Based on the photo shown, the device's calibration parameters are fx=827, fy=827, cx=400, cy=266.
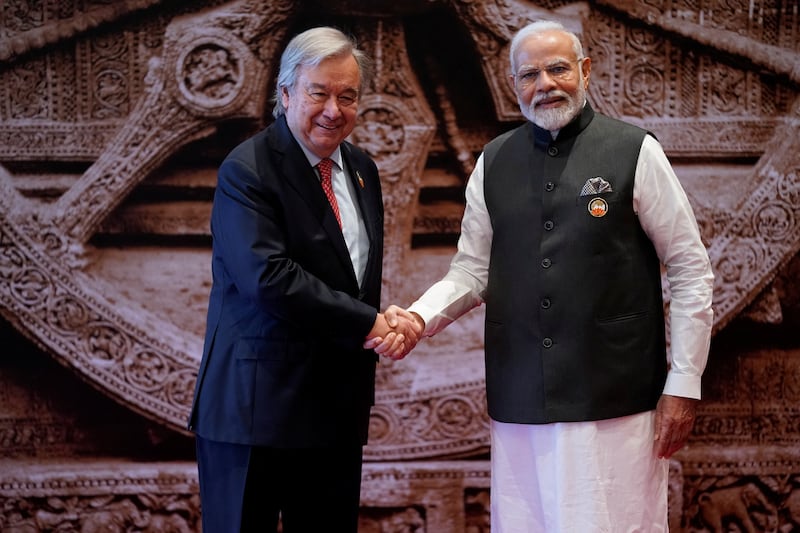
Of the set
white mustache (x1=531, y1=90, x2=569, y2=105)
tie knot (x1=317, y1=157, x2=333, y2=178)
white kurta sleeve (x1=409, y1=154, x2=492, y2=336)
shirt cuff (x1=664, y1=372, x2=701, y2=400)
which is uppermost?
white mustache (x1=531, y1=90, x2=569, y2=105)

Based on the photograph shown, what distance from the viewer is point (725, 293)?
132 inches

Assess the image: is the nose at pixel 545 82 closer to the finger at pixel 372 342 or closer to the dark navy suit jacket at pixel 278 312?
the dark navy suit jacket at pixel 278 312

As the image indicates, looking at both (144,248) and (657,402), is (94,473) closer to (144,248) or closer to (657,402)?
(144,248)

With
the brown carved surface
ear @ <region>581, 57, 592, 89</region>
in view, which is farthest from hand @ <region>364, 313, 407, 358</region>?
the brown carved surface

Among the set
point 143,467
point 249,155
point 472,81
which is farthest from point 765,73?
point 143,467

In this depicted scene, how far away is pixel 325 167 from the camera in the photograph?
7.25 ft

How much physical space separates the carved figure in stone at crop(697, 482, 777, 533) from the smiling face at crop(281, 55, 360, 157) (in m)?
2.31

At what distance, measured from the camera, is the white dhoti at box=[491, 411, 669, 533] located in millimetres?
2113

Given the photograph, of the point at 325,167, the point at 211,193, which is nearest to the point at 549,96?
the point at 325,167

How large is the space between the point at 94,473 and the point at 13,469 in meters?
0.34

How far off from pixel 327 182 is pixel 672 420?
1091 millimetres

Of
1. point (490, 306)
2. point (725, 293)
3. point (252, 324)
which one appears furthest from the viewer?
point (725, 293)

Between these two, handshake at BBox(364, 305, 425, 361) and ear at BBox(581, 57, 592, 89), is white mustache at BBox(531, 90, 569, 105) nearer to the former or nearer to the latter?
ear at BBox(581, 57, 592, 89)

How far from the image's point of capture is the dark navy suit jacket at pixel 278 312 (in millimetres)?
2012
